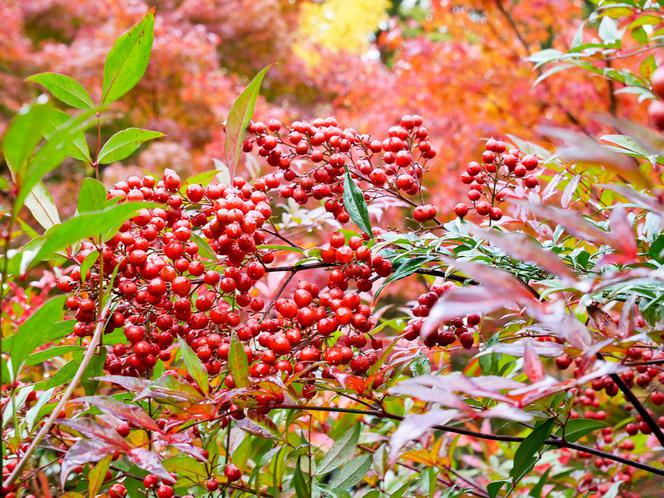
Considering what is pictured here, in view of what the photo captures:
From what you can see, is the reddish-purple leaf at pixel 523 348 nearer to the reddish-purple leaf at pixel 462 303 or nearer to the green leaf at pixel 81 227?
the reddish-purple leaf at pixel 462 303

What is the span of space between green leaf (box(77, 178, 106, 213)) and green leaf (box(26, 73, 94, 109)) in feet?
0.32

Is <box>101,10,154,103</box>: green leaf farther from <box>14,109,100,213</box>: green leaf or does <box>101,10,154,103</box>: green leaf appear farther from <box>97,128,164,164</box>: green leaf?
<box>14,109,100,213</box>: green leaf

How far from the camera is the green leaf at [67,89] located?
1.95ft

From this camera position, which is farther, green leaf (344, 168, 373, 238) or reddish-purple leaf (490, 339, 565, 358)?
green leaf (344, 168, 373, 238)

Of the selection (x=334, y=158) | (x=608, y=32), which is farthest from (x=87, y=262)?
(x=608, y=32)

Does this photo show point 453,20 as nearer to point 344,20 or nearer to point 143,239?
point 143,239

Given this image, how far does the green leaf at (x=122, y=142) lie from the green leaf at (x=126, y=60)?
5 centimetres

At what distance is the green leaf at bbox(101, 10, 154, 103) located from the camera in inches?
22.3

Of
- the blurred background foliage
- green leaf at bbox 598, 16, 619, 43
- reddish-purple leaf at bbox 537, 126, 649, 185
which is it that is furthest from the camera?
the blurred background foliage

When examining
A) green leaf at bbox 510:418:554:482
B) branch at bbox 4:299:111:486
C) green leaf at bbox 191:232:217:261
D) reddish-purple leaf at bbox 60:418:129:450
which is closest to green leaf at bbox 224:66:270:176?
green leaf at bbox 191:232:217:261

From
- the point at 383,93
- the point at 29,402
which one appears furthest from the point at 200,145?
the point at 29,402

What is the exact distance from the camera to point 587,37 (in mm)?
3273

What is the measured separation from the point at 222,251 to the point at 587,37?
3.28 meters

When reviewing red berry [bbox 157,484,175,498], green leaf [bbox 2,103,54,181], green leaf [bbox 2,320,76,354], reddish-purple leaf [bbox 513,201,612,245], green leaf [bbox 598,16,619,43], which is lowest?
red berry [bbox 157,484,175,498]
